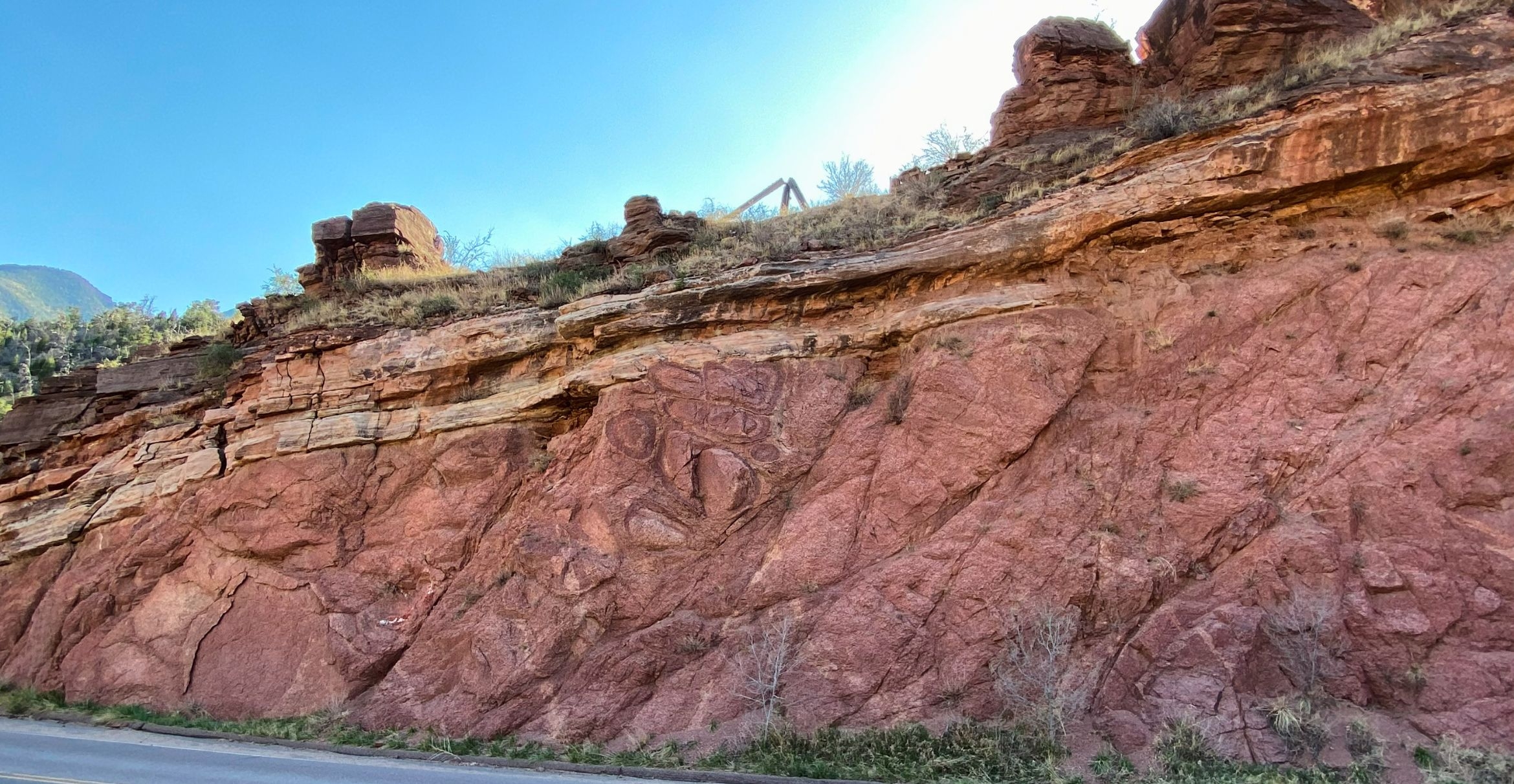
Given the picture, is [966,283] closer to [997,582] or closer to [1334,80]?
[997,582]

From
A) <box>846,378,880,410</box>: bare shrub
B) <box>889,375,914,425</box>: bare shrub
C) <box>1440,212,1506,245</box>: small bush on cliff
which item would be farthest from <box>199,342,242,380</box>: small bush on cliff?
<box>1440,212,1506,245</box>: small bush on cliff

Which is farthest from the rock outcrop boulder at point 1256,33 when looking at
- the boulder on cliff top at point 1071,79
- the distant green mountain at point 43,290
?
the distant green mountain at point 43,290

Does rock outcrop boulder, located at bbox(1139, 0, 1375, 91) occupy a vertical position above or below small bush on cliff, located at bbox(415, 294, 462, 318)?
above

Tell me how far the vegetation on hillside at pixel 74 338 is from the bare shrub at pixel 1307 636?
33726 mm

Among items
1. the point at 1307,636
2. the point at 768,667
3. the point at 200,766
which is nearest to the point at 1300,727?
the point at 1307,636

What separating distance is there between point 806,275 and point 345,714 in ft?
29.0

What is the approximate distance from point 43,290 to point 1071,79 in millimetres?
217613

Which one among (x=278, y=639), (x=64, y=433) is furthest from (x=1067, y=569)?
(x=64, y=433)

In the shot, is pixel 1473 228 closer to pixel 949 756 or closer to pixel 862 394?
pixel 862 394

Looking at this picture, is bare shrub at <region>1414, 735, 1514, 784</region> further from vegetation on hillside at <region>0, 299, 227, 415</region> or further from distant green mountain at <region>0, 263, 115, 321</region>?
distant green mountain at <region>0, 263, 115, 321</region>

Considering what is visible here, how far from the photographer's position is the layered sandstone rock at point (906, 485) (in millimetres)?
8125

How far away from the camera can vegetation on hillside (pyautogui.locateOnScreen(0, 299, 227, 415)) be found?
31391mm

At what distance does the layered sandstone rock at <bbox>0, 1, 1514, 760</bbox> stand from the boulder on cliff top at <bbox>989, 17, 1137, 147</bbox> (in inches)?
147

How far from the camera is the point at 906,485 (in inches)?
395
